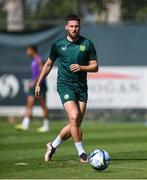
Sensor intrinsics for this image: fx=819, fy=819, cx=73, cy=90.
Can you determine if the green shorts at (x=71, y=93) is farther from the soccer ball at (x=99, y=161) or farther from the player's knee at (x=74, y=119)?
the soccer ball at (x=99, y=161)

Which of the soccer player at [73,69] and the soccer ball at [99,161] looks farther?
the soccer player at [73,69]

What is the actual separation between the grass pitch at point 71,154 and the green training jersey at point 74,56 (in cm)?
131

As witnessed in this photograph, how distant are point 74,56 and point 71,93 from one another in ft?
1.97

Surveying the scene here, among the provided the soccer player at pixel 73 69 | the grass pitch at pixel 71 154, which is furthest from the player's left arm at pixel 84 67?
the grass pitch at pixel 71 154

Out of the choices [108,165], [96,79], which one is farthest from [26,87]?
[108,165]

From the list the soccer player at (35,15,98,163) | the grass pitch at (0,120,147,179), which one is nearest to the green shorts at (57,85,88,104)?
the soccer player at (35,15,98,163)

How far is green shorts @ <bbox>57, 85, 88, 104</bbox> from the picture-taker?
12.9 metres

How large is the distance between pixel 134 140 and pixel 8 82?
8.77m

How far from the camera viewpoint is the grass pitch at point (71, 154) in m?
11.3

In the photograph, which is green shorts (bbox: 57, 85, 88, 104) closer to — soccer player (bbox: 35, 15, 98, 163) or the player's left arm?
soccer player (bbox: 35, 15, 98, 163)

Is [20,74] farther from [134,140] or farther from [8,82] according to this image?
[134,140]

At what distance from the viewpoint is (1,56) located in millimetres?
26531

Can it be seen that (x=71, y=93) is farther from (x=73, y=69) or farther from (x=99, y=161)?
(x=99, y=161)

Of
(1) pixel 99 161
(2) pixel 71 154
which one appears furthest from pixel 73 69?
(2) pixel 71 154
